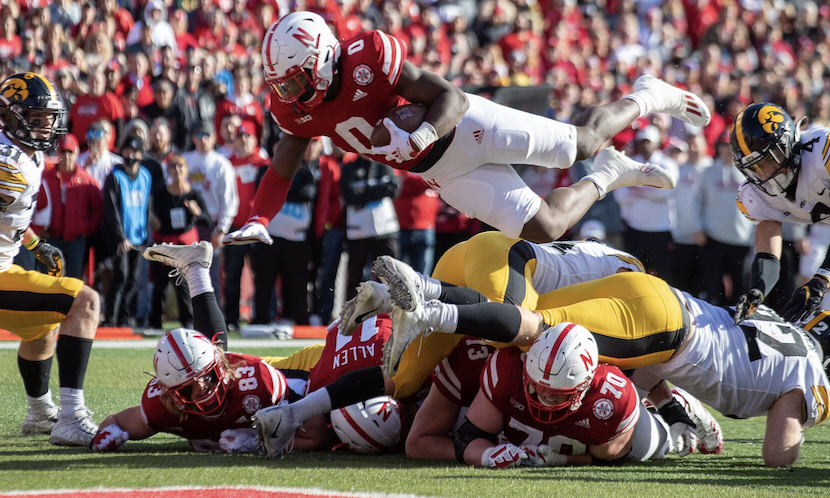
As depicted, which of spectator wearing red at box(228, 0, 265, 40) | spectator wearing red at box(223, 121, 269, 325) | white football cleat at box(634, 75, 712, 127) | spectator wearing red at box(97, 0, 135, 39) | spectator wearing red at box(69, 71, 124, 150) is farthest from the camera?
spectator wearing red at box(228, 0, 265, 40)

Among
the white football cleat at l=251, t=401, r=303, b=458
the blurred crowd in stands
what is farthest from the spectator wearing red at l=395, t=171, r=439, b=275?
the white football cleat at l=251, t=401, r=303, b=458

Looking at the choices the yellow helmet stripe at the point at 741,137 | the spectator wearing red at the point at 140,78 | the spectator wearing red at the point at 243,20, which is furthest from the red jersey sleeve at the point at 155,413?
the spectator wearing red at the point at 243,20

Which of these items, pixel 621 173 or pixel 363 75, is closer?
pixel 363 75

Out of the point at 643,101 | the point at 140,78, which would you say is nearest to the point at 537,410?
the point at 643,101

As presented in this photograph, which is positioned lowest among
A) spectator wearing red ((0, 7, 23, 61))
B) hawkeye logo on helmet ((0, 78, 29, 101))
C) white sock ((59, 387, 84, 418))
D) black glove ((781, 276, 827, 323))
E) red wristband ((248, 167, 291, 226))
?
white sock ((59, 387, 84, 418))

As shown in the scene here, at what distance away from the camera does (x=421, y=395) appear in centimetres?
483

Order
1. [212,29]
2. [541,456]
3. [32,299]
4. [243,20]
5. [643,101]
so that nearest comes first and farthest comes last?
[541,456], [32,299], [643,101], [212,29], [243,20]

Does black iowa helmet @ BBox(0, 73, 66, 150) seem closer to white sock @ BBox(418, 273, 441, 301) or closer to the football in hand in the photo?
the football in hand

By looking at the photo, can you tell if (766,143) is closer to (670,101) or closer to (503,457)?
(670,101)

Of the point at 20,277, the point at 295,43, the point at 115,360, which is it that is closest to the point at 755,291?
the point at 295,43

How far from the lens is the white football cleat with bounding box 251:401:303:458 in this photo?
14.1 feet

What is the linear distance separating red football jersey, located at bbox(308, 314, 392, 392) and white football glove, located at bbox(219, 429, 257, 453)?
15.1 inches

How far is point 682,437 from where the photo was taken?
188 inches

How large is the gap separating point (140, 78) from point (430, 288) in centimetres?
704
